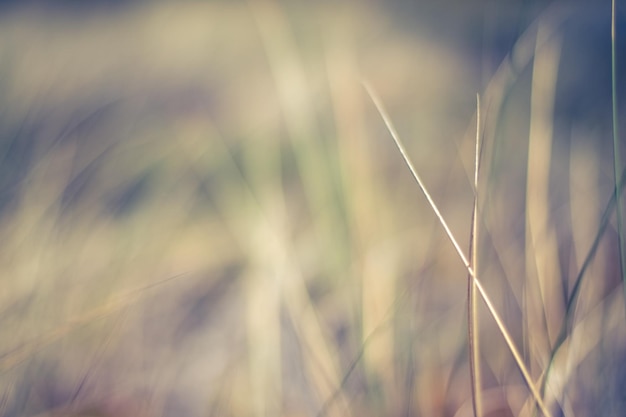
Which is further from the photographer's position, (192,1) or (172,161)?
(192,1)

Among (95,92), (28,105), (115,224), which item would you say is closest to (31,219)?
(115,224)

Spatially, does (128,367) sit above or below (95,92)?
below

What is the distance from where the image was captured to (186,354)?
0.45 metres

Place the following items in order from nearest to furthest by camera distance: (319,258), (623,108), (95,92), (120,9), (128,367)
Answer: (128,367) < (319,258) < (623,108) < (95,92) < (120,9)

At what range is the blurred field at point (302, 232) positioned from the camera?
373mm

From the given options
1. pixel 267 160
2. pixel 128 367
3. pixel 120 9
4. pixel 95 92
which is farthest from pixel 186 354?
pixel 120 9

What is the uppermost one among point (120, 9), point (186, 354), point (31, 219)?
point (120, 9)

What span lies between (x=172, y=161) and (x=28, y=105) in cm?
18

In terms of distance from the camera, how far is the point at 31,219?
17.9 inches

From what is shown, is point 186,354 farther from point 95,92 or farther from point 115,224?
point 95,92

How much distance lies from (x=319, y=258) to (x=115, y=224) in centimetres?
18

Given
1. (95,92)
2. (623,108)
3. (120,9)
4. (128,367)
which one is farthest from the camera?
(120,9)

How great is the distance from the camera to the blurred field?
14.7 inches

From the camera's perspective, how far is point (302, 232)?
23.0 inches
